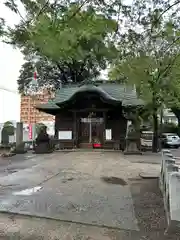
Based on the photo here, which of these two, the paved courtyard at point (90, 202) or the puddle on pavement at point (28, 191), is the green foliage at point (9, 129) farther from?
the puddle on pavement at point (28, 191)

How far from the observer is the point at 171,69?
6.32 m

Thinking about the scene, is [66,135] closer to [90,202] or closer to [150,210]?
[90,202]

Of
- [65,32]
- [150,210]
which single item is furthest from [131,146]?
[65,32]

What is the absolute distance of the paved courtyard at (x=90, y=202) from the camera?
17.5ft

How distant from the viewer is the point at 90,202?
6996 mm

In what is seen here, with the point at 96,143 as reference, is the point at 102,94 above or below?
above

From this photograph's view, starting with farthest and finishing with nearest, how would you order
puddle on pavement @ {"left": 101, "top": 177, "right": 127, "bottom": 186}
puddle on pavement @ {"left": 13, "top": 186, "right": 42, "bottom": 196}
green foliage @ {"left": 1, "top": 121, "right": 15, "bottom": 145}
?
green foliage @ {"left": 1, "top": 121, "right": 15, "bottom": 145}
puddle on pavement @ {"left": 101, "top": 177, "right": 127, "bottom": 186}
puddle on pavement @ {"left": 13, "top": 186, "right": 42, "bottom": 196}

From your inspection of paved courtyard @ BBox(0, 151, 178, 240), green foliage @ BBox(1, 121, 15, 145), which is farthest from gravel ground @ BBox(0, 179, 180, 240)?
green foliage @ BBox(1, 121, 15, 145)

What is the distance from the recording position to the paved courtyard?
17.5 feet

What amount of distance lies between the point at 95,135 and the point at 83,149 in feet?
5.28

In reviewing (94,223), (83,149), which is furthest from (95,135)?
(94,223)

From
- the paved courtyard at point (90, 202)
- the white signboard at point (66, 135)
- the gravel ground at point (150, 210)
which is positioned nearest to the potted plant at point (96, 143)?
the white signboard at point (66, 135)

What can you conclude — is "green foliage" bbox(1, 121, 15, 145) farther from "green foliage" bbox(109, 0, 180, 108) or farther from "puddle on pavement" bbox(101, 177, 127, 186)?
"green foliage" bbox(109, 0, 180, 108)

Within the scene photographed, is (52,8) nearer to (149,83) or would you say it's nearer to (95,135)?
(149,83)
